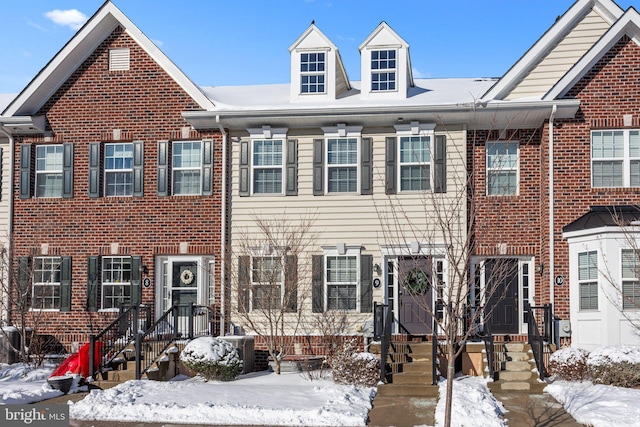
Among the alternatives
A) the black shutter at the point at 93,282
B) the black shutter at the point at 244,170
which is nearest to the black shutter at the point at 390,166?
the black shutter at the point at 244,170

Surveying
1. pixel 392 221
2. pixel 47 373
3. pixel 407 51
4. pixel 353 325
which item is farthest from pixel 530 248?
pixel 47 373

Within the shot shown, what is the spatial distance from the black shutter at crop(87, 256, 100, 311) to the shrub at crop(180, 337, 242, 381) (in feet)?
13.9

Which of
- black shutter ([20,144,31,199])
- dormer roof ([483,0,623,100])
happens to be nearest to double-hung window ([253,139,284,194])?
dormer roof ([483,0,623,100])

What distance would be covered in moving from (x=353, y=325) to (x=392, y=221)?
2592mm

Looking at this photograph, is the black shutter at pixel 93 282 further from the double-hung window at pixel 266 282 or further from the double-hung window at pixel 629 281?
the double-hung window at pixel 629 281

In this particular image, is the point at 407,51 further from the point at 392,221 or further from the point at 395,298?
the point at 395,298

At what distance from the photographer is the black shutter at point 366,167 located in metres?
17.5

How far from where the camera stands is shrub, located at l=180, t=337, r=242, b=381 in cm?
1467

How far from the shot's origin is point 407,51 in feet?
60.5

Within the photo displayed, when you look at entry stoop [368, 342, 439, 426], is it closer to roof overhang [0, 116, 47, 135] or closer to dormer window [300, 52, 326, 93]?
dormer window [300, 52, 326, 93]

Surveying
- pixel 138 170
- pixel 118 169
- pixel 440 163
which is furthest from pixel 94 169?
pixel 440 163

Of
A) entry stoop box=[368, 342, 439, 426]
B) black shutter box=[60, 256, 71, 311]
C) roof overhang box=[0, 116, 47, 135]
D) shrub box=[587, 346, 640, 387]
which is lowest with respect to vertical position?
entry stoop box=[368, 342, 439, 426]

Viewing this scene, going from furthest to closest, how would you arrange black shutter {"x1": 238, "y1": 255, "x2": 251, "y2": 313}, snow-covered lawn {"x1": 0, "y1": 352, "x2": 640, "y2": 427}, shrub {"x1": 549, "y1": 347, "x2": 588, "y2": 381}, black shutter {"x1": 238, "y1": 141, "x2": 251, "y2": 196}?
black shutter {"x1": 238, "y1": 141, "x2": 251, "y2": 196}, black shutter {"x1": 238, "y1": 255, "x2": 251, "y2": 313}, shrub {"x1": 549, "y1": 347, "x2": 588, "y2": 381}, snow-covered lawn {"x1": 0, "y1": 352, "x2": 640, "y2": 427}

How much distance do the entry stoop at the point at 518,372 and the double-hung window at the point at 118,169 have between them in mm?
9751
